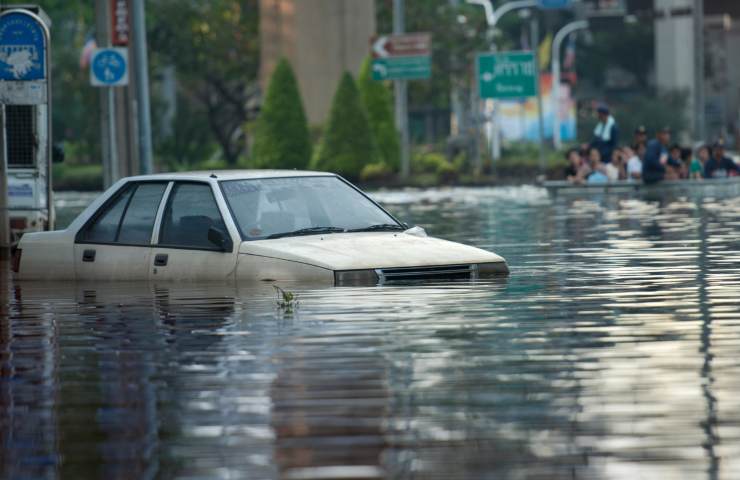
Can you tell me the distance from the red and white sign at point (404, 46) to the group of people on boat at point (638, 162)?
1714 cm

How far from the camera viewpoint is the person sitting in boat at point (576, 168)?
40656mm

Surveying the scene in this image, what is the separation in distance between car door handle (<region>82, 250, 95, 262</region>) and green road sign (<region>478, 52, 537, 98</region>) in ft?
145

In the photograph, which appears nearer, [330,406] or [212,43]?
[330,406]

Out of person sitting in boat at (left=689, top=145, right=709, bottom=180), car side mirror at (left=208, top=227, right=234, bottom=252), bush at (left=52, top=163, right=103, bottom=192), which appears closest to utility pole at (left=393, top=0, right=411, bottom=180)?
bush at (left=52, top=163, right=103, bottom=192)

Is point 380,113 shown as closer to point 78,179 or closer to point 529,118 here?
point 78,179

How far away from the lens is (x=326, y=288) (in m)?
14.3

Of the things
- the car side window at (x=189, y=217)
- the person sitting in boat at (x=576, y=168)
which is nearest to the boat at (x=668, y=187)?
the person sitting in boat at (x=576, y=168)

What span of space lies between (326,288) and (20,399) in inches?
187

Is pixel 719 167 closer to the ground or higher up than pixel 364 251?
higher up

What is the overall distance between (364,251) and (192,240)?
1.55 meters

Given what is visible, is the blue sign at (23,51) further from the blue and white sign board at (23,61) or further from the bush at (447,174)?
the bush at (447,174)

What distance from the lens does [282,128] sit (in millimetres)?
58906

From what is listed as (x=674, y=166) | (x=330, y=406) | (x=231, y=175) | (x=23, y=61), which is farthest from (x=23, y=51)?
(x=674, y=166)

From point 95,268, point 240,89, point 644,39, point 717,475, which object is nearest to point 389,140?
point 240,89
